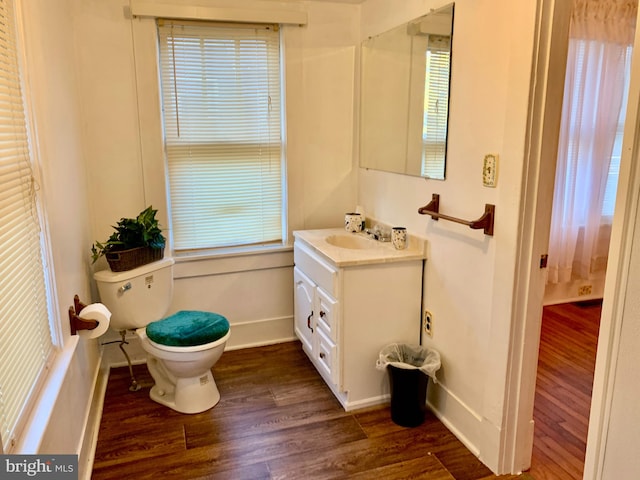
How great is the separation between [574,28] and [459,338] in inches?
102

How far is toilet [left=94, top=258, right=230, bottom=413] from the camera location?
2471 mm

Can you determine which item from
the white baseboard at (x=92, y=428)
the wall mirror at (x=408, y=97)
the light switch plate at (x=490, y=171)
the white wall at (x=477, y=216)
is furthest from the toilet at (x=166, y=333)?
the light switch plate at (x=490, y=171)

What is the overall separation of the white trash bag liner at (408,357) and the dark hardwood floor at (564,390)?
584 millimetres

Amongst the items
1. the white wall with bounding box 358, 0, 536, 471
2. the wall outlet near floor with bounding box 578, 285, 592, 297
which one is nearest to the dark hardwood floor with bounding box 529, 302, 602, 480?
the wall outlet near floor with bounding box 578, 285, 592, 297

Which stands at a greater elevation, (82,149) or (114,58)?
(114,58)

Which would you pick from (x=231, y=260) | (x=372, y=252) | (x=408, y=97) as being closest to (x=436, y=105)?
(x=408, y=97)

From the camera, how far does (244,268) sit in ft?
10.6

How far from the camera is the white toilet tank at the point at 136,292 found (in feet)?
8.45

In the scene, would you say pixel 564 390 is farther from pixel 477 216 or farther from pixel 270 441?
pixel 270 441

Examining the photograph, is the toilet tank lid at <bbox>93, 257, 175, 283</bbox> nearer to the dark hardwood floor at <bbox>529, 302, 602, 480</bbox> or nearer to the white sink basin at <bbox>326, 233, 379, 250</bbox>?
the white sink basin at <bbox>326, 233, 379, 250</bbox>

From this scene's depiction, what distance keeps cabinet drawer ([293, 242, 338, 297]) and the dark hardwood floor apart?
1217 millimetres

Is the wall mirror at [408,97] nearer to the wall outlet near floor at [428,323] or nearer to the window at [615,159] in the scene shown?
the wall outlet near floor at [428,323]

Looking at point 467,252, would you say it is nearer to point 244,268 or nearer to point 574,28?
point 244,268

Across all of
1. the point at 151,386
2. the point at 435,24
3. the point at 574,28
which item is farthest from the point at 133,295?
the point at 574,28
